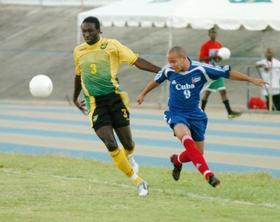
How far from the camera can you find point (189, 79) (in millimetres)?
11938

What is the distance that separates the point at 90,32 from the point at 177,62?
1.05m

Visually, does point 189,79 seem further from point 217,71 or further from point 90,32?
point 90,32

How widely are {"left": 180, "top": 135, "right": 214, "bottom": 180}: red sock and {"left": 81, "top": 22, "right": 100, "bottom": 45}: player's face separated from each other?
1.54 meters

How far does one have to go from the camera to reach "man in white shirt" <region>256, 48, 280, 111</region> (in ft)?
84.8

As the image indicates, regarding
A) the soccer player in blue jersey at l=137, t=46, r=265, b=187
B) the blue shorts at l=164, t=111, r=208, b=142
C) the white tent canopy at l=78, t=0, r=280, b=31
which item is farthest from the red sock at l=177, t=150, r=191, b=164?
the white tent canopy at l=78, t=0, r=280, b=31

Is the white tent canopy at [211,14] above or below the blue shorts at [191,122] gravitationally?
below

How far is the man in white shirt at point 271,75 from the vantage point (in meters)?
25.8

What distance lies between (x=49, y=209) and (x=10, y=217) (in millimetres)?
695

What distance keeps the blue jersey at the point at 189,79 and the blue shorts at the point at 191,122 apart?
3.7 inches

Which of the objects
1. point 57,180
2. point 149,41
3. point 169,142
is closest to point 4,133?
point 169,142

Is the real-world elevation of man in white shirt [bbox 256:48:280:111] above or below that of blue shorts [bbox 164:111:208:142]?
below

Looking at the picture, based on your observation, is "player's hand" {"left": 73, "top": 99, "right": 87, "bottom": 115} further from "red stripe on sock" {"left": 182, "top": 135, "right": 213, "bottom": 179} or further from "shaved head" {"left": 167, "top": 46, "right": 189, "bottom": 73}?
"red stripe on sock" {"left": 182, "top": 135, "right": 213, "bottom": 179}

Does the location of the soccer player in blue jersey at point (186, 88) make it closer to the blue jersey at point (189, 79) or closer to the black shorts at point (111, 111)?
the blue jersey at point (189, 79)

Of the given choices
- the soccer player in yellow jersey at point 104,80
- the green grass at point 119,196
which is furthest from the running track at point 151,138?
the soccer player in yellow jersey at point 104,80
